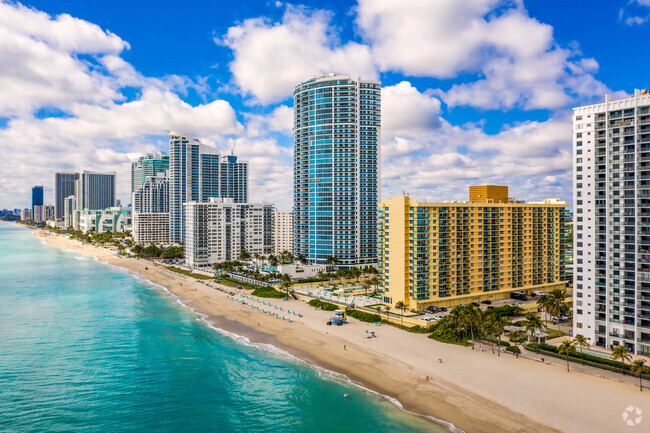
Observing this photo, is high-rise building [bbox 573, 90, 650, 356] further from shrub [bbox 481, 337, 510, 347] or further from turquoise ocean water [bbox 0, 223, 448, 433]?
turquoise ocean water [bbox 0, 223, 448, 433]

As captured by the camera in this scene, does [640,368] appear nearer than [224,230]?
Yes

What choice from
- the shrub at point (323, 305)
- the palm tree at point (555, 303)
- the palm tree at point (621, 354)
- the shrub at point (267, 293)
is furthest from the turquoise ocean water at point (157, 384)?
the palm tree at point (555, 303)

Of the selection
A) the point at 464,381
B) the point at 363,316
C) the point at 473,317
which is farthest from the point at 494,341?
the point at 363,316

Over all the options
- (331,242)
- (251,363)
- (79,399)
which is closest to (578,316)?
(251,363)

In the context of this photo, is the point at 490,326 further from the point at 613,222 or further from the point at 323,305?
the point at 323,305

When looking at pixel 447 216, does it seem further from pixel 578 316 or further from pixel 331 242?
pixel 331 242

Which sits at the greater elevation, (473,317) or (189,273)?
(473,317)

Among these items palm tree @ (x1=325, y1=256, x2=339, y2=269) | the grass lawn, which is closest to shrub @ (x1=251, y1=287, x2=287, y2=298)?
palm tree @ (x1=325, y1=256, x2=339, y2=269)
